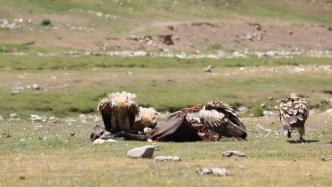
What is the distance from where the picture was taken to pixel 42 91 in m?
41.2

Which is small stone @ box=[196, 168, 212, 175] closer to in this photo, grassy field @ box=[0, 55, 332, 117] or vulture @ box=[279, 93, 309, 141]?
vulture @ box=[279, 93, 309, 141]

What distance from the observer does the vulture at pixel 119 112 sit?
25109mm

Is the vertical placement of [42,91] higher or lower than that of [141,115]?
lower

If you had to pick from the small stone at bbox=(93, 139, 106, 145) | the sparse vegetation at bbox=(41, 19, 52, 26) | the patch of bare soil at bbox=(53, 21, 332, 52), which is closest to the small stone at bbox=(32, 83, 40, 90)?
the small stone at bbox=(93, 139, 106, 145)

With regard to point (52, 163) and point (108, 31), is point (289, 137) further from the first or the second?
point (108, 31)

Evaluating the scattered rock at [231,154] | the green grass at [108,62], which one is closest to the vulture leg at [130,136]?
the scattered rock at [231,154]

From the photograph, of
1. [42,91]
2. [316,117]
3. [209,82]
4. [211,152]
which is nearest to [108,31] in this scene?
[209,82]

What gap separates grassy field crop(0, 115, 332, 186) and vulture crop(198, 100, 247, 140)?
1.08 feet

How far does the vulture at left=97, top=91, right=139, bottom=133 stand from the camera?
82.4ft

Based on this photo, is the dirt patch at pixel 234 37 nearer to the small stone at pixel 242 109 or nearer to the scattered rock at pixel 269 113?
the small stone at pixel 242 109

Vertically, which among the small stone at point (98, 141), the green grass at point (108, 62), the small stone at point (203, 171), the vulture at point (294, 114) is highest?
the small stone at point (203, 171)

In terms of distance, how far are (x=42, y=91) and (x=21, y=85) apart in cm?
162

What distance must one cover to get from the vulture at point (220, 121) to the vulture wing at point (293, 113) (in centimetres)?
160

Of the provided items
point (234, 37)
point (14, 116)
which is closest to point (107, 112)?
point (14, 116)
